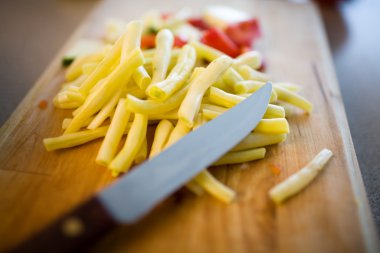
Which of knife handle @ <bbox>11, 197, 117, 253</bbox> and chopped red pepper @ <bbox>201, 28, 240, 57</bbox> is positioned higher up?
knife handle @ <bbox>11, 197, 117, 253</bbox>

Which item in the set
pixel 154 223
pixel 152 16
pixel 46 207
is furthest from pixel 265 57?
pixel 46 207

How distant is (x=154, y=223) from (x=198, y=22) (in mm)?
2065

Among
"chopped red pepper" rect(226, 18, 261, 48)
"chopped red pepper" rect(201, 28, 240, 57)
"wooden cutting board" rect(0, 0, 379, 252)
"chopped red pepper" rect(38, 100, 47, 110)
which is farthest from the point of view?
"chopped red pepper" rect(226, 18, 261, 48)

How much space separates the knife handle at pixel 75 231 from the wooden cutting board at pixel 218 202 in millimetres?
130

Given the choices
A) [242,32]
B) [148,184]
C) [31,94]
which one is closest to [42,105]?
[31,94]

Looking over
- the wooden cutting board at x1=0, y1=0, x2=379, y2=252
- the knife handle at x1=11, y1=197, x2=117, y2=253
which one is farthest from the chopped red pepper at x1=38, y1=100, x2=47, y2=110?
the knife handle at x1=11, y1=197, x2=117, y2=253

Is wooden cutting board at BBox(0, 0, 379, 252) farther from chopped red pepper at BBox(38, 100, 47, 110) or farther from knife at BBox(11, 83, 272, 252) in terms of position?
knife at BBox(11, 83, 272, 252)

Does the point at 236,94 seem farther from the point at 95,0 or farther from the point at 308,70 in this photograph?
the point at 95,0

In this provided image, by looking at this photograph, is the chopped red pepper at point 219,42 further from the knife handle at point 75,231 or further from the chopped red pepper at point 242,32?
the knife handle at point 75,231

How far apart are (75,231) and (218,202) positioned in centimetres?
58

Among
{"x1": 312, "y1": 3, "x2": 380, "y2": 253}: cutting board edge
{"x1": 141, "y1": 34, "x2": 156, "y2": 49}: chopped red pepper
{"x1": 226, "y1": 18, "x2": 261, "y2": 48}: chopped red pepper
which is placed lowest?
{"x1": 312, "y1": 3, "x2": 380, "y2": 253}: cutting board edge

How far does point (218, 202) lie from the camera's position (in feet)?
4.85

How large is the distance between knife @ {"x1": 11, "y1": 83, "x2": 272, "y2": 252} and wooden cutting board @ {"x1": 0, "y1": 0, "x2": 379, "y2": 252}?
0.44ft

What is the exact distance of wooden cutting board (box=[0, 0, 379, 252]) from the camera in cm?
135
